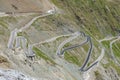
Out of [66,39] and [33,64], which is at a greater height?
[33,64]

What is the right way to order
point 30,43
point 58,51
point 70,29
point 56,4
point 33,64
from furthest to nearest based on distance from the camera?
point 56,4 < point 70,29 < point 58,51 < point 30,43 < point 33,64

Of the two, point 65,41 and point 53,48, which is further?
point 65,41

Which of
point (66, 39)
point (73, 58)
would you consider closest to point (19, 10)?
point (66, 39)

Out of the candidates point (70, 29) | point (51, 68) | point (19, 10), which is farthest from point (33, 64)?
point (70, 29)

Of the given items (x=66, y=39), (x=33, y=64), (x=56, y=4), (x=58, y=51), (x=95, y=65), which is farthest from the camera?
(x=56, y=4)

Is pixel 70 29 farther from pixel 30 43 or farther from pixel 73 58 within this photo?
pixel 30 43

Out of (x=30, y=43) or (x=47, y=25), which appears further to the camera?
(x=47, y=25)

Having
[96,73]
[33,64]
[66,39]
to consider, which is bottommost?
[96,73]

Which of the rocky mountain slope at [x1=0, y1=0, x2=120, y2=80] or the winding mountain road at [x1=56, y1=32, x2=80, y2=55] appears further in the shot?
the winding mountain road at [x1=56, y1=32, x2=80, y2=55]

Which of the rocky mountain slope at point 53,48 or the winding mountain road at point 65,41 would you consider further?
the winding mountain road at point 65,41

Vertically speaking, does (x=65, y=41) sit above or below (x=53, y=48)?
below
